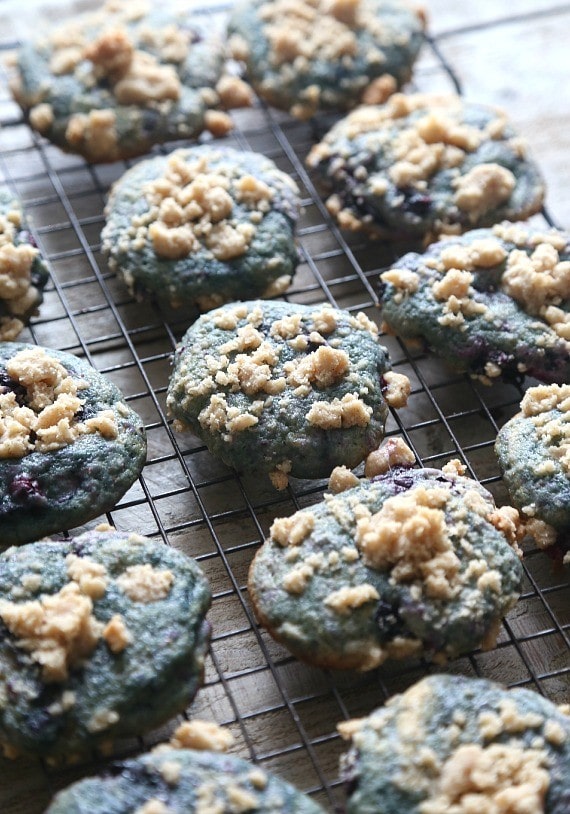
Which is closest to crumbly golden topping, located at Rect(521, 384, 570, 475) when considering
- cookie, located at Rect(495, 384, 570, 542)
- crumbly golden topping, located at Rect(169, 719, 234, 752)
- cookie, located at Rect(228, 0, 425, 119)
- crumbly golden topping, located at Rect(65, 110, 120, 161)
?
cookie, located at Rect(495, 384, 570, 542)

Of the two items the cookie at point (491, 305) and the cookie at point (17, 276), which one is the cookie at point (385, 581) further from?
the cookie at point (17, 276)

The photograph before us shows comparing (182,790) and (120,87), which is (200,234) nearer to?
(120,87)

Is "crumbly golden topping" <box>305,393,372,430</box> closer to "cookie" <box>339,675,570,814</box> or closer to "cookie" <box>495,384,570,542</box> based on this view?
"cookie" <box>495,384,570,542</box>

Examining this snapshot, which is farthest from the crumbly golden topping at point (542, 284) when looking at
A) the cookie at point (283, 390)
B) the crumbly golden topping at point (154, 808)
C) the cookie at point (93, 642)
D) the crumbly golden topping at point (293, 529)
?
the crumbly golden topping at point (154, 808)

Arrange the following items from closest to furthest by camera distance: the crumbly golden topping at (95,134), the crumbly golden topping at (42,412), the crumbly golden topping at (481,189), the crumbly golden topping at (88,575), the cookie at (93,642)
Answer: the cookie at (93,642), the crumbly golden topping at (88,575), the crumbly golden topping at (42,412), the crumbly golden topping at (481,189), the crumbly golden topping at (95,134)

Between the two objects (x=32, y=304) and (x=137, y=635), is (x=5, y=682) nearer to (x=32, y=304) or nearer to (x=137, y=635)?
(x=137, y=635)

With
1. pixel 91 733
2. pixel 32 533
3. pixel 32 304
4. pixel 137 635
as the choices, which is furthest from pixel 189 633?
pixel 32 304

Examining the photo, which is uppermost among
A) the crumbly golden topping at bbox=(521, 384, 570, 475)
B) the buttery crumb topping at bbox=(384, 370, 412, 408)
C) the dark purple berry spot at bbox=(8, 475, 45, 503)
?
the crumbly golden topping at bbox=(521, 384, 570, 475)

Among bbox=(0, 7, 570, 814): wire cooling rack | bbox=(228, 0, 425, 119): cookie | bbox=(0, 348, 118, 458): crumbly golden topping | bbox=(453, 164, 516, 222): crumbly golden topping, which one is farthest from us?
bbox=(228, 0, 425, 119): cookie
